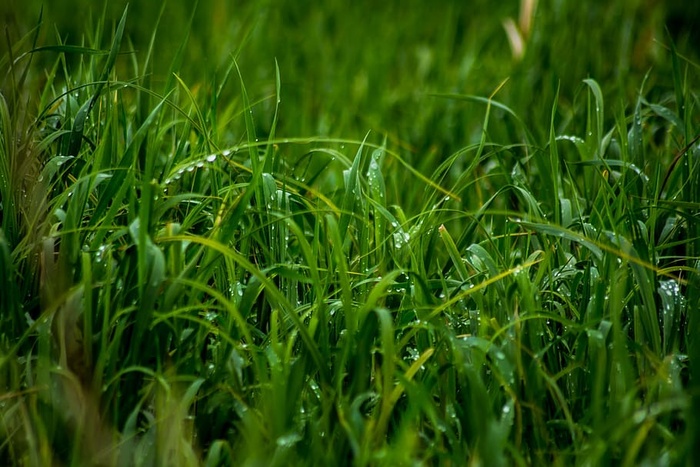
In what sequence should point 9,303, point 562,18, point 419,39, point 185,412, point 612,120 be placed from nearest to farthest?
point 185,412 → point 9,303 → point 612,120 → point 562,18 → point 419,39

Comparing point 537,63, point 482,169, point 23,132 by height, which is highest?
point 23,132

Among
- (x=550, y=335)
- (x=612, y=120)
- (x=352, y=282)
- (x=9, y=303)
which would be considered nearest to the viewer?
(x=9, y=303)

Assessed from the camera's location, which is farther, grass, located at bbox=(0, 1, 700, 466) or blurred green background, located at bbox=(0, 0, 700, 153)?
blurred green background, located at bbox=(0, 0, 700, 153)

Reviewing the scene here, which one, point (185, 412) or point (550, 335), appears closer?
point (185, 412)

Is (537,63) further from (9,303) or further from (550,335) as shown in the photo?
(9,303)

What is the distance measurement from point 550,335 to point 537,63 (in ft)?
6.20

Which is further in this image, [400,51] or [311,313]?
[400,51]

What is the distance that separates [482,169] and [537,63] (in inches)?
26.7

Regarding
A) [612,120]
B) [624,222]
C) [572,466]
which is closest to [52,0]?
[612,120]

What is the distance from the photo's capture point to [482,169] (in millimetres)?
3033

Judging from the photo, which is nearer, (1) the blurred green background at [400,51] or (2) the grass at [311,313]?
(2) the grass at [311,313]

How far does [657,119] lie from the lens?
303 cm

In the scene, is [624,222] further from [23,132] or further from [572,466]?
[23,132]

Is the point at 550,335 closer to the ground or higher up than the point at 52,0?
closer to the ground
